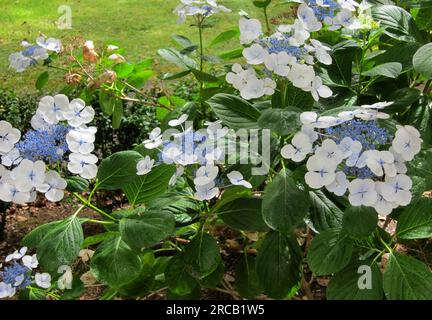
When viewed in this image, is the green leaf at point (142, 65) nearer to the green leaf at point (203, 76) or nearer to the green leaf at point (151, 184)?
the green leaf at point (203, 76)

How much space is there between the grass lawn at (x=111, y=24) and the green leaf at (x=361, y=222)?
177 inches

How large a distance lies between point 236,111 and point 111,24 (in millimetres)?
5502

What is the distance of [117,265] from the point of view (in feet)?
4.58

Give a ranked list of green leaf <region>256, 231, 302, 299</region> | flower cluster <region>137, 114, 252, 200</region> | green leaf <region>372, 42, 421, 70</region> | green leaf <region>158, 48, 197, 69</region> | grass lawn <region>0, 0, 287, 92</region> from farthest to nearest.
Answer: grass lawn <region>0, 0, 287, 92</region>, green leaf <region>158, 48, 197, 69</region>, green leaf <region>372, 42, 421, 70</region>, green leaf <region>256, 231, 302, 299</region>, flower cluster <region>137, 114, 252, 200</region>

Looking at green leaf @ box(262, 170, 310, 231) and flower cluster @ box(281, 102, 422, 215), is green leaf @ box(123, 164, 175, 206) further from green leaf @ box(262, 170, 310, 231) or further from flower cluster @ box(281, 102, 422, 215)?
flower cluster @ box(281, 102, 422, 215)

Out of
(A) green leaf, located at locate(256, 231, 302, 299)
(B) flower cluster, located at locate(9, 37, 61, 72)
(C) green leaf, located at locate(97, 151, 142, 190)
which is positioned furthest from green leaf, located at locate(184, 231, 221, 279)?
(B) flower cluster, located at locate(9, 37, 61, 72)

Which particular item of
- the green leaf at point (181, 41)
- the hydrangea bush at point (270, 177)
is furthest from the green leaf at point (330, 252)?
the green leaf at point (181, 41)

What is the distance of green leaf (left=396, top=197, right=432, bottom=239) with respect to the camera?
138 cm

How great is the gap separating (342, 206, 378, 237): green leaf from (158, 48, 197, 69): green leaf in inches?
39.5

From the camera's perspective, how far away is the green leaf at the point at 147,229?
135 cm

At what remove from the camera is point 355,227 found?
1225 millimetres

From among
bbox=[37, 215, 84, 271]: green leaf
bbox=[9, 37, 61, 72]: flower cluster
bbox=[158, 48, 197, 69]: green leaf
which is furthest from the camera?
bbox=[158, 48, 197, 69]: green leaf

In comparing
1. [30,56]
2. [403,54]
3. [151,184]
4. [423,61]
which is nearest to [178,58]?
[30,56]
